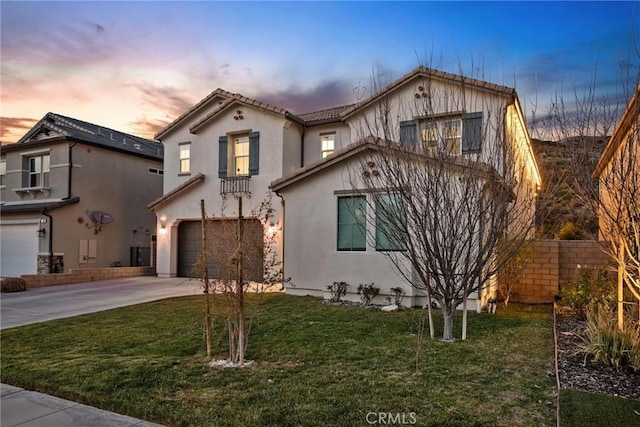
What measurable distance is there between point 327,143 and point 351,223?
636cm

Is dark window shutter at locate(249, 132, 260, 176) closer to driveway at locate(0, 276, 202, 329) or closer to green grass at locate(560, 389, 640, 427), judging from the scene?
driveway at locate(0, 276, 202, 329)

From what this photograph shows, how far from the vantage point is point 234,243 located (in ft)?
19.8

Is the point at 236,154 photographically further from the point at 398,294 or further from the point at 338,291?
the point at 398,294

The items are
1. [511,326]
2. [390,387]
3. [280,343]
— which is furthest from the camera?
Result: [511,326]

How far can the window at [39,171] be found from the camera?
20.5m

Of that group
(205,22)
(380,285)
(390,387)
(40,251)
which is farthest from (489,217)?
(40,251)

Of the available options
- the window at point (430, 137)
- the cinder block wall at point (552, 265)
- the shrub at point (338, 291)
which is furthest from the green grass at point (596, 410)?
the cinder block wall at point (552, 265)

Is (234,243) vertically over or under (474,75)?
under

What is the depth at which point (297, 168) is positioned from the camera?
1675 centimetres

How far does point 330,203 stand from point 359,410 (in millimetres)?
8165

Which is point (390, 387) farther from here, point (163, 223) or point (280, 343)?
point (163, 223)

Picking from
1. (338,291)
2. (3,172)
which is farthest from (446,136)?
(3,172)

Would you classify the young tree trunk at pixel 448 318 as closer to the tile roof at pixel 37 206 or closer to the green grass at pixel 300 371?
the green grass at pixel 300 371

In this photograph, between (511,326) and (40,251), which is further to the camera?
(40,251)
